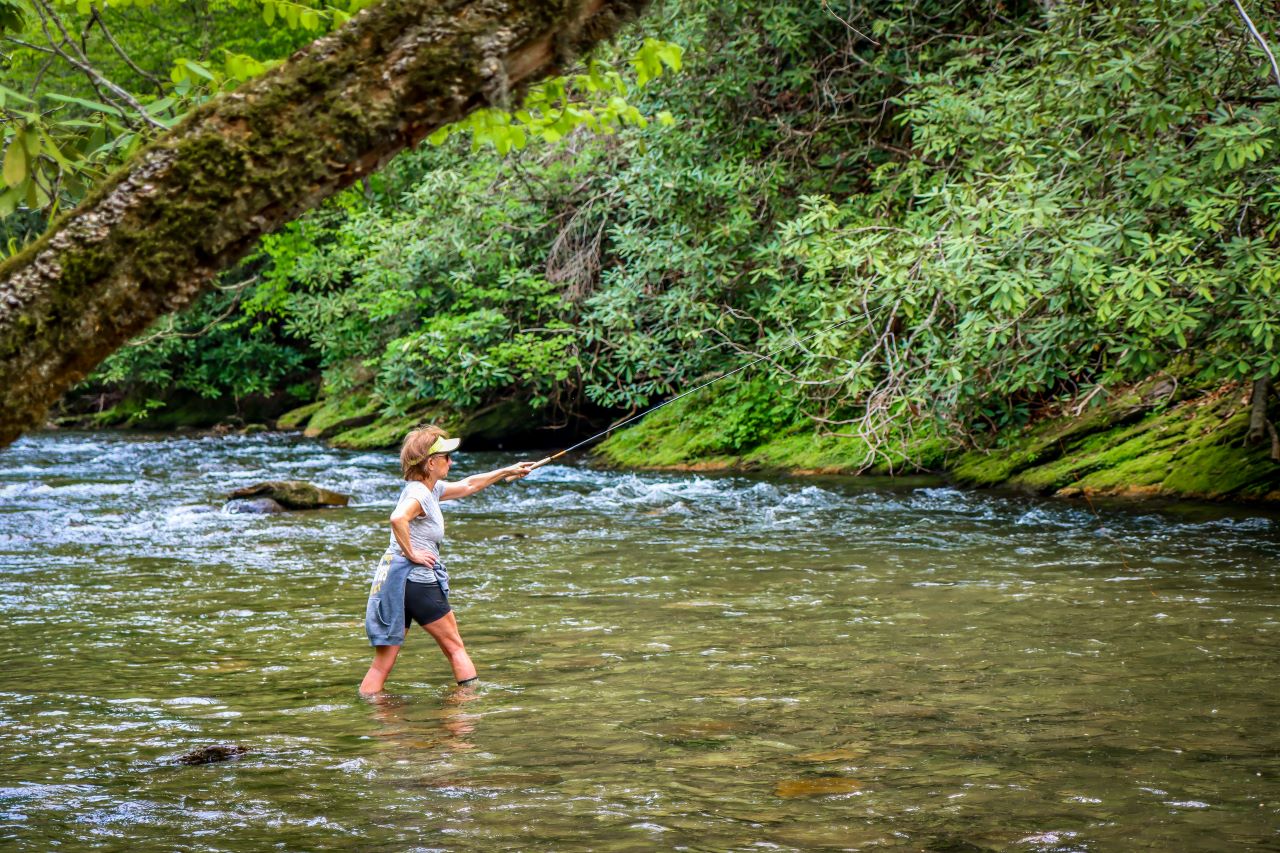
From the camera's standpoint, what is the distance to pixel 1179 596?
9.02 m

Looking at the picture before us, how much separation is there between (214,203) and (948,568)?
27.5ft

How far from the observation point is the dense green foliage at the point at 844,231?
10820mm

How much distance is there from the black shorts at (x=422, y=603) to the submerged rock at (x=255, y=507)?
28.6 feet

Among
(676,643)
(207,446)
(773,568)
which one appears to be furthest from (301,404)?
(676,643)

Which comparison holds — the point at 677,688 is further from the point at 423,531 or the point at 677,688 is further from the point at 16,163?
the point at 16,163

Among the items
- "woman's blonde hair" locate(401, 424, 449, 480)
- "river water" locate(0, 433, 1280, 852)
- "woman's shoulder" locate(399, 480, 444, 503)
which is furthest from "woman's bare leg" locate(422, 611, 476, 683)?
"woman's blonde hair" locate(401, 424, 449, 480)

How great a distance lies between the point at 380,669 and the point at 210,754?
1.42 meters

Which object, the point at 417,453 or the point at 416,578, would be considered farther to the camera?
the point at 417,453

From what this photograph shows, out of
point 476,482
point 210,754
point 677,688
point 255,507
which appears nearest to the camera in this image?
point 210,754

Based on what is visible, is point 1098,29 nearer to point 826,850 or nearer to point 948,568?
point 948,568

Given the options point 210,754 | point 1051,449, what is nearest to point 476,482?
point 210,754

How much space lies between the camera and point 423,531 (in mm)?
Result: 7383

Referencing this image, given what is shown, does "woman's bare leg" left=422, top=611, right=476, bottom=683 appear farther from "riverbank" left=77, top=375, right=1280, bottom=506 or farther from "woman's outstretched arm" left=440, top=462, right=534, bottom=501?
"riverbank" left=77, top=375, right=1280, bottom=506

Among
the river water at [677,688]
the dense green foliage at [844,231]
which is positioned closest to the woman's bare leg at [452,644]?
the river water at [677,688]
